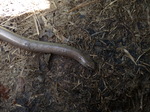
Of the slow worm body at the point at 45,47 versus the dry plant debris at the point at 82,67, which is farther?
the slow worm body at the point at 45,47

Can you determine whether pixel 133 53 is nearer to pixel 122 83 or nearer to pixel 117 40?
pixel 117 40

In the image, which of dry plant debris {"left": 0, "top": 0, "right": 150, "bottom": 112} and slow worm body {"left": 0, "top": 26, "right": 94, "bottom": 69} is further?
slow worm body {"left": 0, "top": 26, "right": 94, "bottom": 69}

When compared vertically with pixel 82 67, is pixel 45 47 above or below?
above

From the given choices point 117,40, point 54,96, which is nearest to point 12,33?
point 54,96
